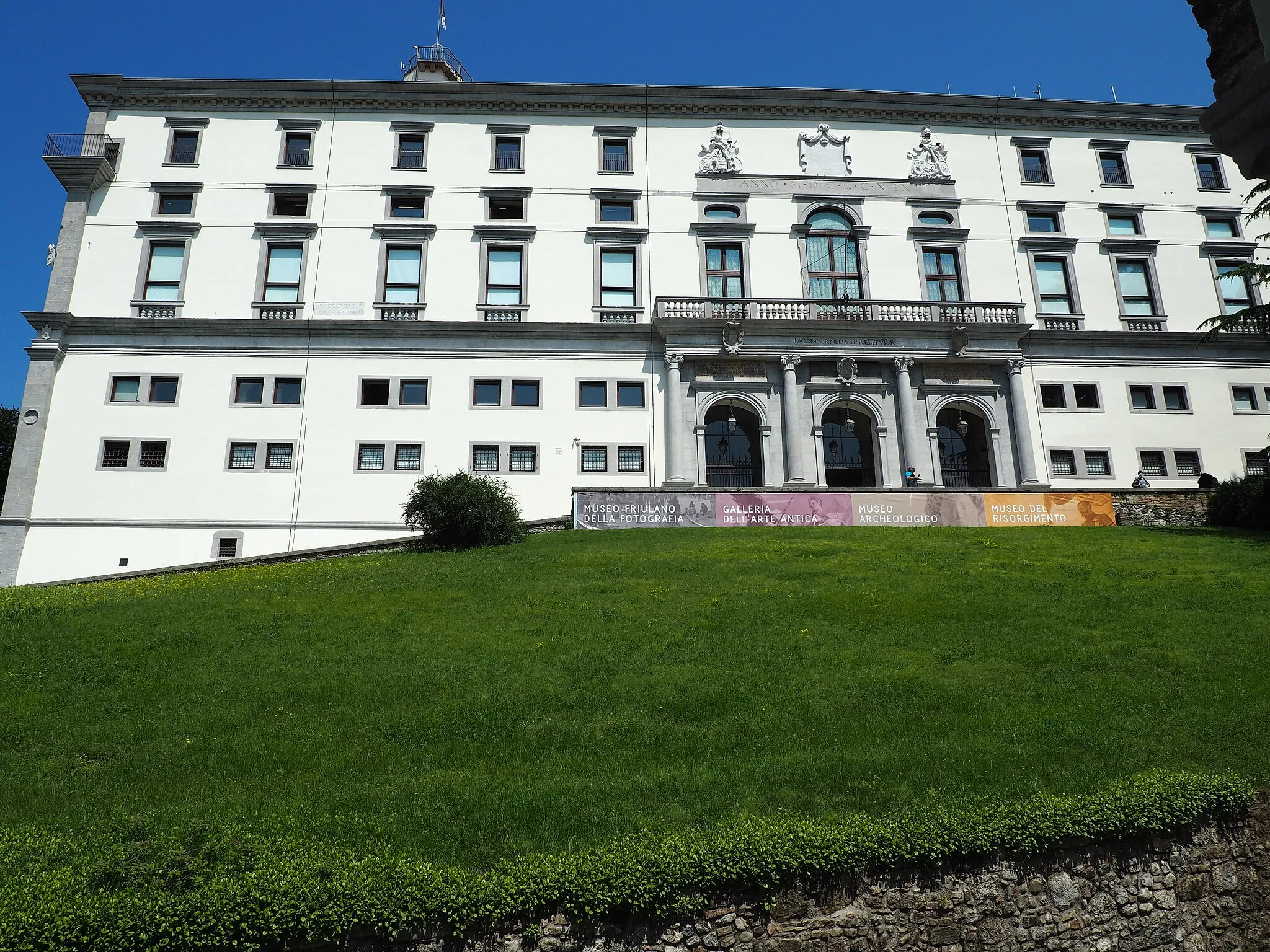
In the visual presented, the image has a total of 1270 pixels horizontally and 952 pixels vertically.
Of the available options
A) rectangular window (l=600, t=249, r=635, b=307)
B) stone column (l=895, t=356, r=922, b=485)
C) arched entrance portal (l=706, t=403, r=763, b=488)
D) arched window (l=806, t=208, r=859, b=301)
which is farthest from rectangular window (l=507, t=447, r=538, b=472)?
stone column (l=895, t=356, r=922, b=485)

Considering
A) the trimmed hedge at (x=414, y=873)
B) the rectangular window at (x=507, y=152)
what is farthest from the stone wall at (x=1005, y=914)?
the rectangular window at (x=507, y=152)

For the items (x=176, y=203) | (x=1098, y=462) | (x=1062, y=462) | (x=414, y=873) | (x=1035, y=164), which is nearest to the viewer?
(x=414, y=873)

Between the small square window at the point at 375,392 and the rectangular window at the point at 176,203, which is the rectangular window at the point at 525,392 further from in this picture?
the rectangular window at the point at 176,203

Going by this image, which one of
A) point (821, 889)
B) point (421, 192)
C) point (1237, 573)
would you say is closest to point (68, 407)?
point (421, 192)

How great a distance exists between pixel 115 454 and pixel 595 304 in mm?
19773

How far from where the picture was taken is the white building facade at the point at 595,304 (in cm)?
3409

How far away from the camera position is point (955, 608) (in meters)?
17.7

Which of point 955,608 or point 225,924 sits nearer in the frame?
point 225,924

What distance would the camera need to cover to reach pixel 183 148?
126ft

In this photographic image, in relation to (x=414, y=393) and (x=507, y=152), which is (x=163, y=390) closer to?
(x=414, y=393)

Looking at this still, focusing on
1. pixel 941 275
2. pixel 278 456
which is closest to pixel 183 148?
pixel 278 456

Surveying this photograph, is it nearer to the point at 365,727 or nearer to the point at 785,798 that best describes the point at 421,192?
the point at 365,727

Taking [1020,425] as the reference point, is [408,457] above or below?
below

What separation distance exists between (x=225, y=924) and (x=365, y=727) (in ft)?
13.7
